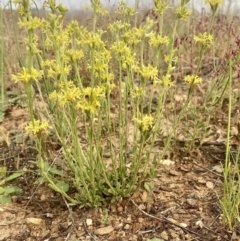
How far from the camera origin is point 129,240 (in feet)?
5.79

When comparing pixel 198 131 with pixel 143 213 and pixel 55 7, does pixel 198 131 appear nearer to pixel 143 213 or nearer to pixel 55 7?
pixel 143 213

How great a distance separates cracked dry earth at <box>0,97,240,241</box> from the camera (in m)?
1.80

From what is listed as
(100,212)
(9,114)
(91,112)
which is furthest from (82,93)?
(9,114)

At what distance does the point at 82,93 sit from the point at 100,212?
75 centimetres

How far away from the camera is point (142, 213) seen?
6.25ft

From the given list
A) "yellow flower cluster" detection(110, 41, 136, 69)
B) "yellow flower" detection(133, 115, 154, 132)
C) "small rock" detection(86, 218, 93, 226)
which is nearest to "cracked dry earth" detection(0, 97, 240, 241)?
"small rock" detection(86, 218, 93, 226)

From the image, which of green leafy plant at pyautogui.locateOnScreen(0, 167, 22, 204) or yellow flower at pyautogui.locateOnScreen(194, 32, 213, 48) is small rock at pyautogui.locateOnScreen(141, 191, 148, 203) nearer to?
green leafy plant at pyautogui.locateOnScreen(0, 167, 22, 204)

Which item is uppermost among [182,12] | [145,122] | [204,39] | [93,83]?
[182,12]

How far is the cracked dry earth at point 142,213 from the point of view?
70.7 inches

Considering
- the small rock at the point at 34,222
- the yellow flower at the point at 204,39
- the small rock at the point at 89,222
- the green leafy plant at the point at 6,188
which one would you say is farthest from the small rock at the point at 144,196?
the yellow flower at the point at 204,39

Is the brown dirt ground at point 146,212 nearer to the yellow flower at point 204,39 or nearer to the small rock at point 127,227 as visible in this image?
the small rock at point 127,227

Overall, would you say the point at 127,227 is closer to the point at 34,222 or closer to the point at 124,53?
the point at 34,222

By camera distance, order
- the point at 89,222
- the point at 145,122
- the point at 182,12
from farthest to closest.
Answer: the point at 89,222, the point at 182,12, the point at 145,122

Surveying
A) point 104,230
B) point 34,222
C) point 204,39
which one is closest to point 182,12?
point 204,39
